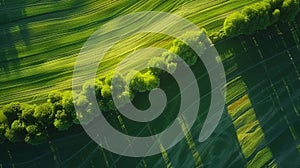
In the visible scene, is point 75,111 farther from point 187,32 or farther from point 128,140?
point 187,32

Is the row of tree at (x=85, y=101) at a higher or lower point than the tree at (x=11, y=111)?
lower

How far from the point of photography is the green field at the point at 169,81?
4197cm

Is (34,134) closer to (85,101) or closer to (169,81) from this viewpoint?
(85,101)

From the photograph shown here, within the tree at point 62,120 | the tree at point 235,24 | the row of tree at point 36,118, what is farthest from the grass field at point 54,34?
the tree at point 62,120

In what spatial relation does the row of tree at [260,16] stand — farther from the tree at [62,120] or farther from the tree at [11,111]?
the tree at [11,111]

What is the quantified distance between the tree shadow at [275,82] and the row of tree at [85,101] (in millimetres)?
4593

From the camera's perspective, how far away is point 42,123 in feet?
138

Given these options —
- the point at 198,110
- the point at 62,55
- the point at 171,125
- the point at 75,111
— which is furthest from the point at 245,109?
the point at 62,55

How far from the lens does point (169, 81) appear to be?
43.2m

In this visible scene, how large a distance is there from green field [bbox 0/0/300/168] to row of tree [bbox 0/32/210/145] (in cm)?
211

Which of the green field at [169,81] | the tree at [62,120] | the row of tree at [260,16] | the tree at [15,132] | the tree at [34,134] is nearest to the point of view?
the row of tree at [260,16]

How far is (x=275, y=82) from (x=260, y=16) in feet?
21.0

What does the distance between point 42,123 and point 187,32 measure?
15429mm

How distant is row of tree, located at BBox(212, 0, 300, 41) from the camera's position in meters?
40.5
